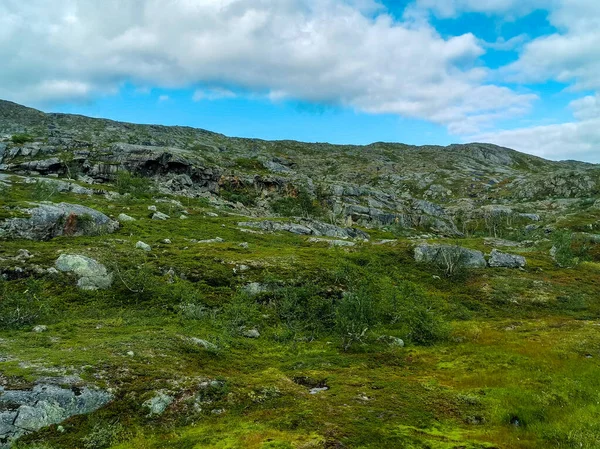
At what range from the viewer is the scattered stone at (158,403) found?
1658cm

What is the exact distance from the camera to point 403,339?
36.6 meters

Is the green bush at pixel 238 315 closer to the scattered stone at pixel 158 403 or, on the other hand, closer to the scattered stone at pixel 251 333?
the scattered stone at pixel 251 333

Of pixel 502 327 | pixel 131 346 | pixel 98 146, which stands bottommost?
pixel 502 327

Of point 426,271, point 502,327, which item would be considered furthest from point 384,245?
point 502,327

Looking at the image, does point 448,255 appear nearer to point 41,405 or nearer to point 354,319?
point 354,319

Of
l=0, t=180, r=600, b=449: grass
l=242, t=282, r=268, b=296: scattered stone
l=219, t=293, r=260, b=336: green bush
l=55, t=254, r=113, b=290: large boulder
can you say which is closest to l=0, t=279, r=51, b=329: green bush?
l=0, t=180, r=600, b=449: grass

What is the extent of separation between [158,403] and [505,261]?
7776 centimetres

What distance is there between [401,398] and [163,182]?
6307 inches

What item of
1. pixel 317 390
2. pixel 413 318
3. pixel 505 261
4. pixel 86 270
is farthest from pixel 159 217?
pixel 317 390

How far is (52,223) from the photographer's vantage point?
60219 mm

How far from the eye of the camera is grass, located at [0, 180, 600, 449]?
1579 cm

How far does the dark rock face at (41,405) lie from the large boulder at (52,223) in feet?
161

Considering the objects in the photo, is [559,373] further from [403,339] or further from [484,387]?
[403,339]

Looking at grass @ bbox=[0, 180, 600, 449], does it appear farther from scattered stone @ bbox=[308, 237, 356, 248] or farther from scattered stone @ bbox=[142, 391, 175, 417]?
scattered stone @ bbox=[308, 237, 356, 248]
